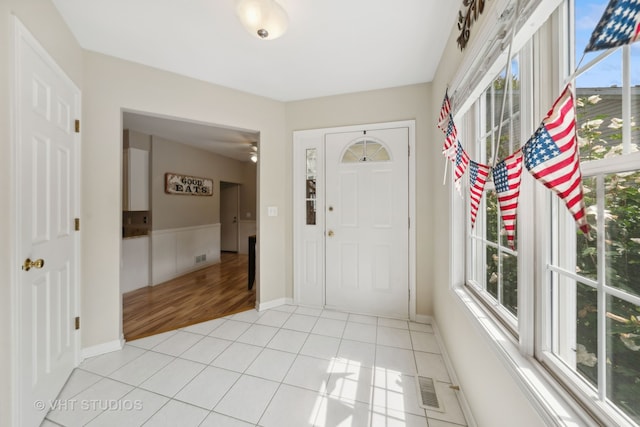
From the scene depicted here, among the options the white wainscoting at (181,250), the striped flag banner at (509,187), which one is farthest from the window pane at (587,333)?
the white wainscoting at (181,250)

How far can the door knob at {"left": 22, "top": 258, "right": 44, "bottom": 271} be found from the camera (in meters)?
1.23

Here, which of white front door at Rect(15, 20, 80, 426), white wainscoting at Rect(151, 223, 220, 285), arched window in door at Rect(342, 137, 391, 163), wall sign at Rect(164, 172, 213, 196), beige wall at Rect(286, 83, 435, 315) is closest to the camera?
white front door at Rect(15, 20, 80, 426)

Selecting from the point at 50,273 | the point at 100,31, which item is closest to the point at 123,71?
the point at 100,31

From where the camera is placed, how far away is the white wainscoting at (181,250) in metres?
3.79

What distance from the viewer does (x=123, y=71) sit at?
6.78 feet

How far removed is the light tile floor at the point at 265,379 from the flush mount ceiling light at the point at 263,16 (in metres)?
2.39

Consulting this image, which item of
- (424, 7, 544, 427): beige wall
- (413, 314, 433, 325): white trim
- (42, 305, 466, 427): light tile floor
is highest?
(424, 7, 544, 427): beige wall

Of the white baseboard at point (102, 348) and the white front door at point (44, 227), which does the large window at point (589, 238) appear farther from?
the white baseboard at point (102, 348)

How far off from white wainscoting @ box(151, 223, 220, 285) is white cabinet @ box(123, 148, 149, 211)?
0.52m

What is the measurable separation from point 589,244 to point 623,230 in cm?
14

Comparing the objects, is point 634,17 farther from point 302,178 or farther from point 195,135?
point 195,135

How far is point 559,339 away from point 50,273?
261 centimetres

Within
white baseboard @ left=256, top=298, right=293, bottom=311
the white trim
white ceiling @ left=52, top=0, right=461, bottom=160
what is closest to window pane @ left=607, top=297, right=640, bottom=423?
white ceiling @ left=52, top=0, right=461, bottom=160

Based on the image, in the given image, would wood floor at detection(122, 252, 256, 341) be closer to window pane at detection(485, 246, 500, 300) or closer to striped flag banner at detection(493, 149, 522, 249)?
window pane at detection(485, 246, 500, 300)
